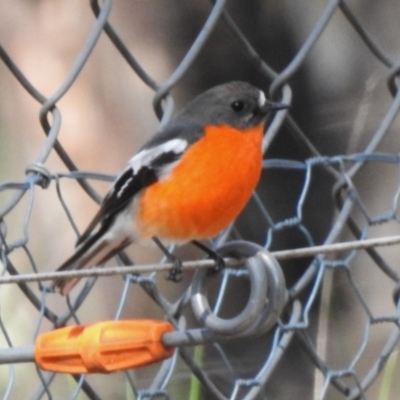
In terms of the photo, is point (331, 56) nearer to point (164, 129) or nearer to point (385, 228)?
point (385, 228)

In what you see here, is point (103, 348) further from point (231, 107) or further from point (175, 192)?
point (231, 107)

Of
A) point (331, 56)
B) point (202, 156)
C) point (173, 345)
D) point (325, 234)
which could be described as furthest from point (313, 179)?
point (173, 345)

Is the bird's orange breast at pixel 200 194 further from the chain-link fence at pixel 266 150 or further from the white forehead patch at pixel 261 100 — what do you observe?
the chain-link fence at pixel 266 150

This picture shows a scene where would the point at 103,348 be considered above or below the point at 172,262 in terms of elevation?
below

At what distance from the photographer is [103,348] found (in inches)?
39.8

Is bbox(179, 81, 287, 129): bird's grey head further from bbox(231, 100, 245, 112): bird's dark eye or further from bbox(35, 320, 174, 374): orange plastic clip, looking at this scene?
bbox(35, 320, 174, 374): orange plastic clip

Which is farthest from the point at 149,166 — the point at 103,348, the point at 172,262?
the point at 103,348

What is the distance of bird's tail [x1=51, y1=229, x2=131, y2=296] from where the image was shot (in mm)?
1578

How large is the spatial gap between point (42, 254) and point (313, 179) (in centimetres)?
60

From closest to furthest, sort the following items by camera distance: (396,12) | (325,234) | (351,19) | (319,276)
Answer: (319,276) → (351,19) → (325,234) → (396,12)

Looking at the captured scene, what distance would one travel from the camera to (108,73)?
2490mm

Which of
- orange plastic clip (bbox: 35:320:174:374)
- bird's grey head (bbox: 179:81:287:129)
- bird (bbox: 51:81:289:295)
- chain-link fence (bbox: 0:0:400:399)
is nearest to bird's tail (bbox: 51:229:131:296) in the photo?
bird (bbox: 51:81:289:295)

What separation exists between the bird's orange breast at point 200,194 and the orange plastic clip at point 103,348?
0.57 m

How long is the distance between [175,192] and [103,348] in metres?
0.62
